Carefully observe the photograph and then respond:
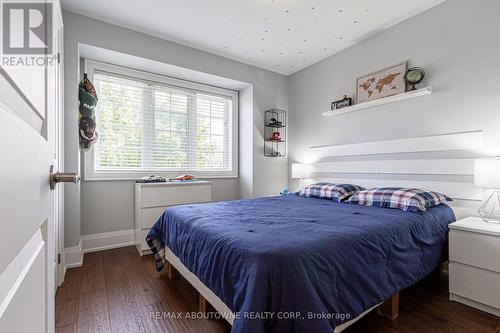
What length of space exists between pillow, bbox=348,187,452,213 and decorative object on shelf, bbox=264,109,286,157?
74.4 inches

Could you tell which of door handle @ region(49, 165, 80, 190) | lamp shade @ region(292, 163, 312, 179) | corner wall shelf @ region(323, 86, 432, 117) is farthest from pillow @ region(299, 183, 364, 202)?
door handle @ region(49, 165, 80, 190)

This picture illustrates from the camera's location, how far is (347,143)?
11.0 ft

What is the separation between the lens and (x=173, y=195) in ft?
10.5

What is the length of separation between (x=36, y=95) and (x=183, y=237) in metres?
1.47

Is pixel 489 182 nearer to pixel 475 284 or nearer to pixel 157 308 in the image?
pixel 475 284

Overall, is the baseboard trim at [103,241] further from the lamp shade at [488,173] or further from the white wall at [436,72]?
the lamp shade at [488,173]

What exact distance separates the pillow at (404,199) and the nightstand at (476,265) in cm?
28

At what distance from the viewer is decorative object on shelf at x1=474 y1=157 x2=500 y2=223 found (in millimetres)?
1822

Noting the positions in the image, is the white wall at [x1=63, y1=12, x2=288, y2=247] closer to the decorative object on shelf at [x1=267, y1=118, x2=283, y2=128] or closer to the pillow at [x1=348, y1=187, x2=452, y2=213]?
the decorative object on shelf at [x1=267, y1=118, x2=283, y2=128]

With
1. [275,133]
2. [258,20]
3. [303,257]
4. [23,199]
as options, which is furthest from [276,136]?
[23,199]

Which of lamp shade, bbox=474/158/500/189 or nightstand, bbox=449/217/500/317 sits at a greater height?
lamp shade, bbox=474/158/500/189

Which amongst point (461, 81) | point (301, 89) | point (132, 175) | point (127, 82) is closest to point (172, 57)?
point (127, 82)

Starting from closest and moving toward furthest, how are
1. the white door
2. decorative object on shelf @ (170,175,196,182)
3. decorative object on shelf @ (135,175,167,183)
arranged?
the white door
decorative object on shelf @ (135,175,167,183)
decorative object on shelf @ (170,175,196,182)

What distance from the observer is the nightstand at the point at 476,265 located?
1.73 meters
